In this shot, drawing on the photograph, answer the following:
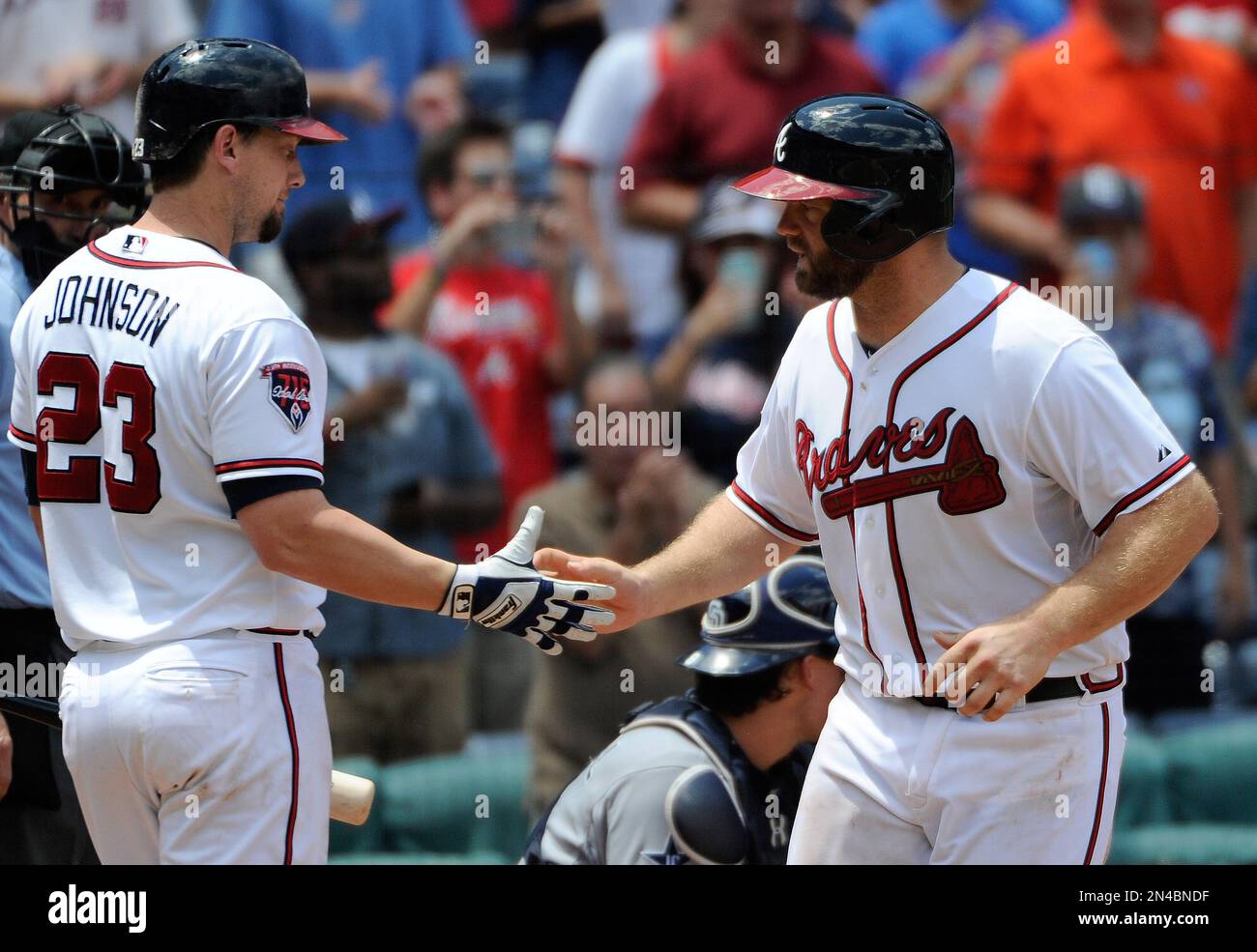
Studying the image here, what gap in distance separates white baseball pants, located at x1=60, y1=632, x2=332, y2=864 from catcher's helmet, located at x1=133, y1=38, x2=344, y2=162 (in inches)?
38.1

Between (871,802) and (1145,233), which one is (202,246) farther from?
(1145,233)

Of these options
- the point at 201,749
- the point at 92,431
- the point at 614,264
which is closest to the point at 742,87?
the point at 614,264

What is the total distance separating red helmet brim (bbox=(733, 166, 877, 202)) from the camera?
3.36 meters

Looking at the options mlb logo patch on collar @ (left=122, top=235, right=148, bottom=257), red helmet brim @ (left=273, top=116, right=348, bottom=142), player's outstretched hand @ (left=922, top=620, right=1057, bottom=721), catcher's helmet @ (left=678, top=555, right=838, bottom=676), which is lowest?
catcher's helmet @ (left=678, top=555, right=838, bottom=676)

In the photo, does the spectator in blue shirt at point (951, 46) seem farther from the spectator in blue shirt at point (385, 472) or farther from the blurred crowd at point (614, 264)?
the spectator in blue shirt at point (385, 472)

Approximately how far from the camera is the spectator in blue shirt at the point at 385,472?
5.68m

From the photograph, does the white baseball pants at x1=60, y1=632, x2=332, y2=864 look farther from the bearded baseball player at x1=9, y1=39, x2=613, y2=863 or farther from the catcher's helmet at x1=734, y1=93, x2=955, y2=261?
the catcher's helmet at x1=734, y1=93, x2=955, y2=261

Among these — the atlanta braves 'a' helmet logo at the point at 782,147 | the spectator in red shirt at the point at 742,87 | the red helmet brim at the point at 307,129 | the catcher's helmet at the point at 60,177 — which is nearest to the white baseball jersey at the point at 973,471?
the atlanta braves 'a' helmet logo at the point at 782,147

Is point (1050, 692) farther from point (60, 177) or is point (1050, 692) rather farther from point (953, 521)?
point (60, 177)

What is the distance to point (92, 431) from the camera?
3.26 metres

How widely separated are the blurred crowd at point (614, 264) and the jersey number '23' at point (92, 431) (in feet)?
7.69

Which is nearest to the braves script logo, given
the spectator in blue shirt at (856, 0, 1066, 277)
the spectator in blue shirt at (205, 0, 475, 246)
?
the spectator in blue shirt at (205, 0, 475, 246)

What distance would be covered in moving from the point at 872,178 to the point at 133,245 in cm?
141
